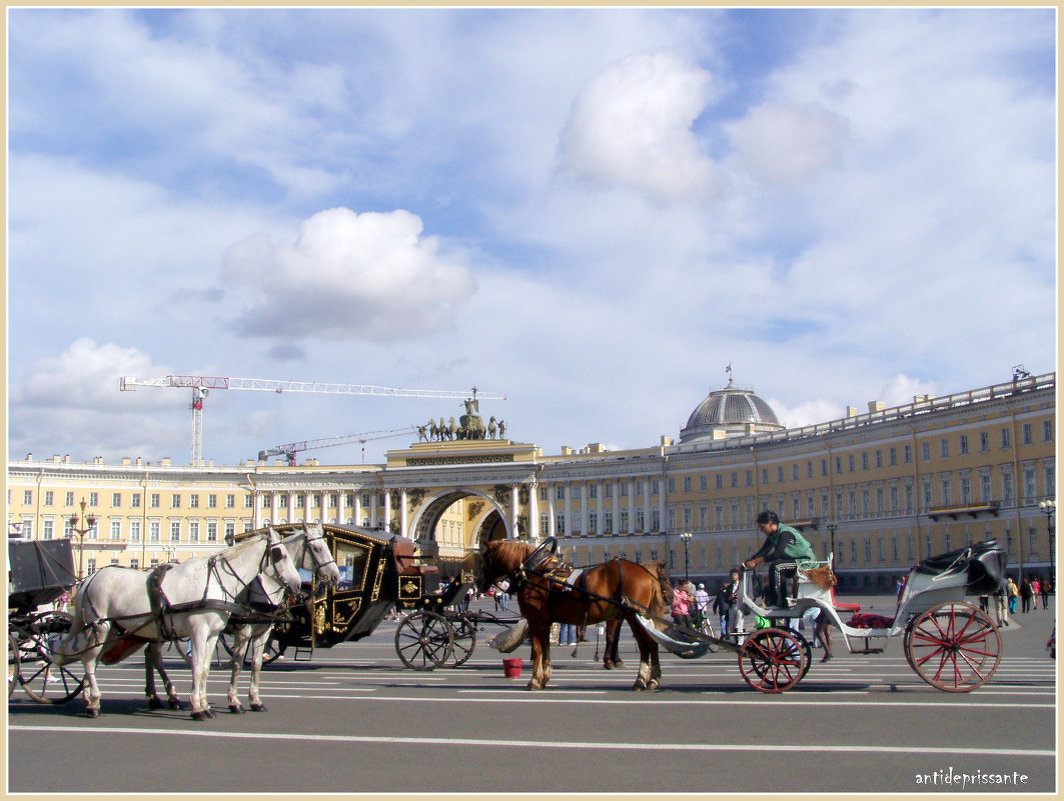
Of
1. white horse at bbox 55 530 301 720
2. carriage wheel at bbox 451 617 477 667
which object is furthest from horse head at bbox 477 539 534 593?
white horse at bbox 55 530 301 720

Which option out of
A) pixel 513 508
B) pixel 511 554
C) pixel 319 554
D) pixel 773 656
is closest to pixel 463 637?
pixel 511 554

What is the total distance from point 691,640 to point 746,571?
1.61 metres

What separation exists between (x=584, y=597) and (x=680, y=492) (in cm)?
6931

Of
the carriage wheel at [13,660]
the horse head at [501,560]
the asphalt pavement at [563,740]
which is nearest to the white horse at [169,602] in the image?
the asphalt pavement at [563,740]

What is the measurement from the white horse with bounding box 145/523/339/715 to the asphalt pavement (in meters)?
0.34

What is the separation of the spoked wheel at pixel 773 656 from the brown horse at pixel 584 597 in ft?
4.90

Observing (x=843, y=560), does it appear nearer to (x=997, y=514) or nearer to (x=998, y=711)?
(x=997, y=514)

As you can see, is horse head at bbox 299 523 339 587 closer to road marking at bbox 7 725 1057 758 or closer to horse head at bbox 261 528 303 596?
horse head at bbox 261 528 303 596

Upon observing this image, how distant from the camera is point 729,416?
94.5 meters

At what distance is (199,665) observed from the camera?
12.2 m

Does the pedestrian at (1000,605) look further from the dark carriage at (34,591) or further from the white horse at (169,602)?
the dark carriage at (34,591)

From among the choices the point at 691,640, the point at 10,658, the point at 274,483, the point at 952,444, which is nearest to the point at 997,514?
the point at 952,444

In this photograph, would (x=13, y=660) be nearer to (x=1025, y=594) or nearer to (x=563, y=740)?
(x=563, y=740)

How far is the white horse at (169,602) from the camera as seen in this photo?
41.2ft
